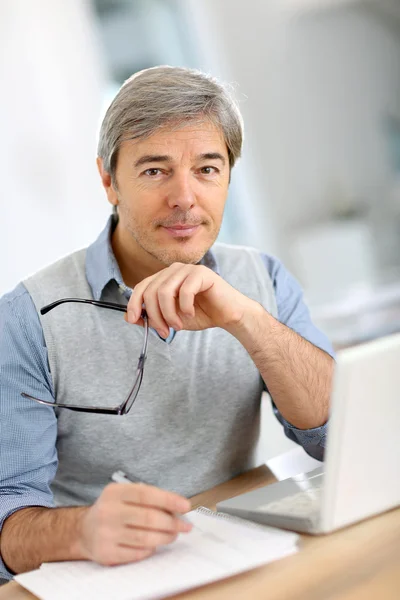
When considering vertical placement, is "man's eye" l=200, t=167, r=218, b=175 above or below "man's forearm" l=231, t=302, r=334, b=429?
above

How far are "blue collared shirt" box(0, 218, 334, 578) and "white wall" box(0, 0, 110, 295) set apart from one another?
7.33 ft

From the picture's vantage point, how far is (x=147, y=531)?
90 cm

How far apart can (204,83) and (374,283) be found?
3.76 metres

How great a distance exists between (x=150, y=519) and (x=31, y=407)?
17.5 inches

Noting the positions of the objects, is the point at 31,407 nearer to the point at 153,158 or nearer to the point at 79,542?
the point at 79,542

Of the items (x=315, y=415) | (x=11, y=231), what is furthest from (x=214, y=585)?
(x=11, y=231)

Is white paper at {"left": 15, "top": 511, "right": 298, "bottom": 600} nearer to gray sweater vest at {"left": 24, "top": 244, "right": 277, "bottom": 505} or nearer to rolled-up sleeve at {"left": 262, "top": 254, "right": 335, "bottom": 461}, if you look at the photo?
gray sweater vest at {"left": 24, "top": 244, "right": 277, "bottom": 505}

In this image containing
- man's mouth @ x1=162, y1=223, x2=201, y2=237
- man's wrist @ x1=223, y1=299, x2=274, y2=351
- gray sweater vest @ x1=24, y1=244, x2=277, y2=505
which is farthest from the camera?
man's mouth @ x1=162, y1=223, x2=201, y2=237

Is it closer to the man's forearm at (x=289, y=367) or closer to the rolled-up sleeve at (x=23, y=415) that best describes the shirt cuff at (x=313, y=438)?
the man's forearm at (x=289, y=367)

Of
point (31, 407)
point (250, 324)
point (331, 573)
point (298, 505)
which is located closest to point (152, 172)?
point (250, 324)

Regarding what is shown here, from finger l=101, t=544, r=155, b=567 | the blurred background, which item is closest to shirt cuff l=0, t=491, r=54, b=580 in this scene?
finger l=101, t=544, r=155, b=567

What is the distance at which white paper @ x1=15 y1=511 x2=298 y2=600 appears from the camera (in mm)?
843

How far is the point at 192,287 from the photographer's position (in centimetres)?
113

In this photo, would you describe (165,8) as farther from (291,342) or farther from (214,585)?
(214,585)
